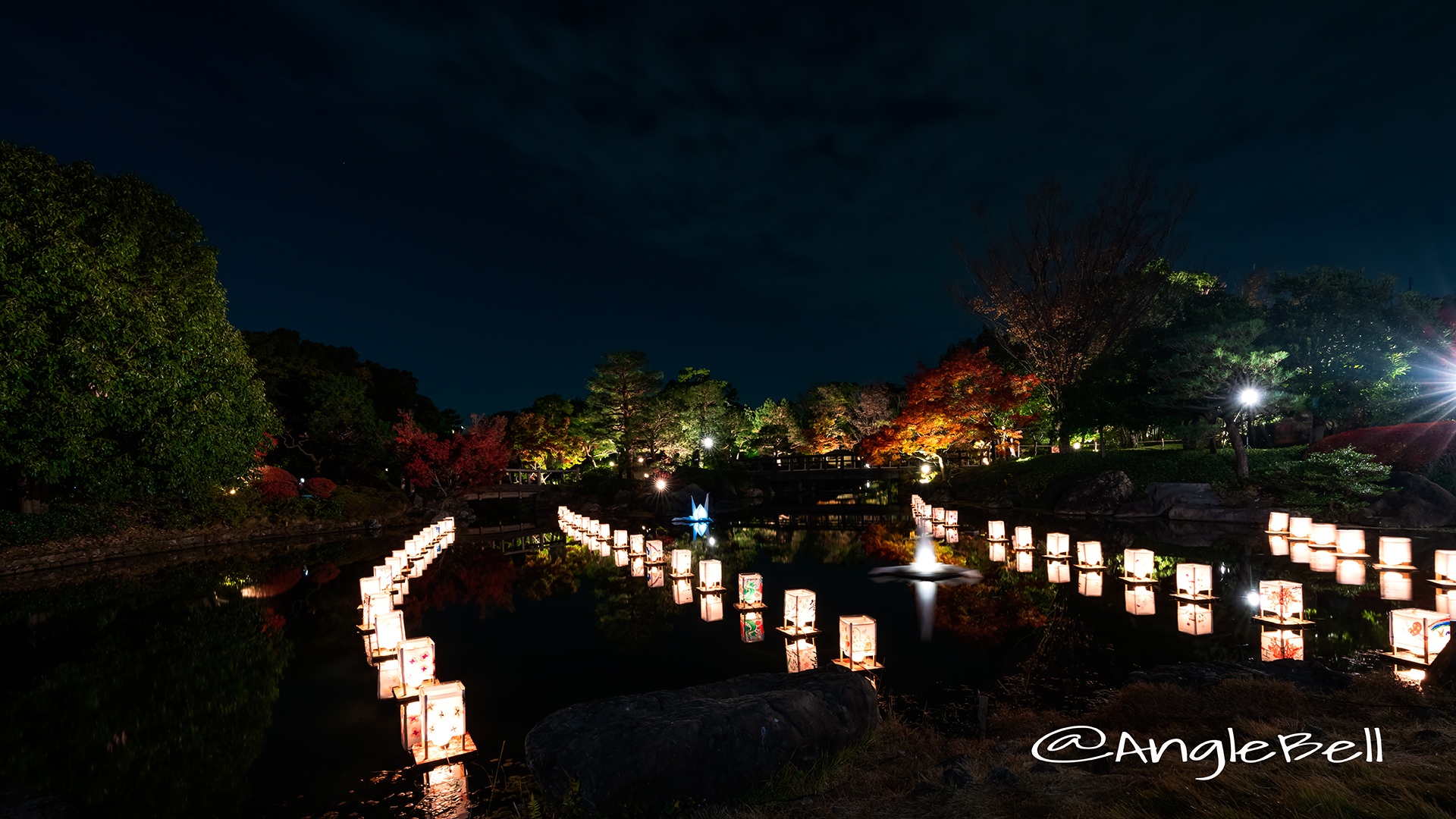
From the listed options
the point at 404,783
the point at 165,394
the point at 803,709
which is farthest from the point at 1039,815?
the point at 165,394

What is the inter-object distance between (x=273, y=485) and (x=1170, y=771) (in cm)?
2819

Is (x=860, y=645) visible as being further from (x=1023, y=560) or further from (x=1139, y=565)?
(x=1023, y=560)

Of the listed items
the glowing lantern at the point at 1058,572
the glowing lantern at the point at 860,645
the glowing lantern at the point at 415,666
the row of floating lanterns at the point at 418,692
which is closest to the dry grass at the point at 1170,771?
the glowing lantern at the point at 860,645

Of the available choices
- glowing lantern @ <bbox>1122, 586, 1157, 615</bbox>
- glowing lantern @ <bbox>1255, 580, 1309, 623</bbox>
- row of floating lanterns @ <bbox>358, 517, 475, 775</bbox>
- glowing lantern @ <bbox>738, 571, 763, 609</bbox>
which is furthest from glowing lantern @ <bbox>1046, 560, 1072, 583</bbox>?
row of floating lanterns @ <bbox>358, 517, 475, 775</bbox>

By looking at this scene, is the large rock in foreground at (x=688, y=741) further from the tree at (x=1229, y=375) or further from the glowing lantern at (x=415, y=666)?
the tree at (x=1229, y=375)

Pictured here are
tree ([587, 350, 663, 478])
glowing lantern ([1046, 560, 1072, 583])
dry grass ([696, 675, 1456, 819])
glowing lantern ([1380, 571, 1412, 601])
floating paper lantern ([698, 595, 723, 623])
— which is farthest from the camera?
tree ([587, 350, 663, 478])

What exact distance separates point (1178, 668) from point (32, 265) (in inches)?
911

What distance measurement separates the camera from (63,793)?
5.92m

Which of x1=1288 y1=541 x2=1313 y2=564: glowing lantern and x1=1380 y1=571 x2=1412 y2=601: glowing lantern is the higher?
x1=1380 y1=571 x2=1412 y2=601: glowing lantern

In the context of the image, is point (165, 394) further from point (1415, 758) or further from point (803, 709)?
point (1415, 758)

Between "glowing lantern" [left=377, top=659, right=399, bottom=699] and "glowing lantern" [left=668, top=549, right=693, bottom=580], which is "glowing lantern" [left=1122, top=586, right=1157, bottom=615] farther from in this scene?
"glowing lantern" [left=377, top=659, right=399, bottom=699]

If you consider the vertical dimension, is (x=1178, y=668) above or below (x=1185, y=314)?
below

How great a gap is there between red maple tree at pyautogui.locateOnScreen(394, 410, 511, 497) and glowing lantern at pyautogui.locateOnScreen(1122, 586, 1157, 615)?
25.8 meters

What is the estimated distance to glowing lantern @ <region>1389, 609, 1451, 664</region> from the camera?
7812 millimetres
